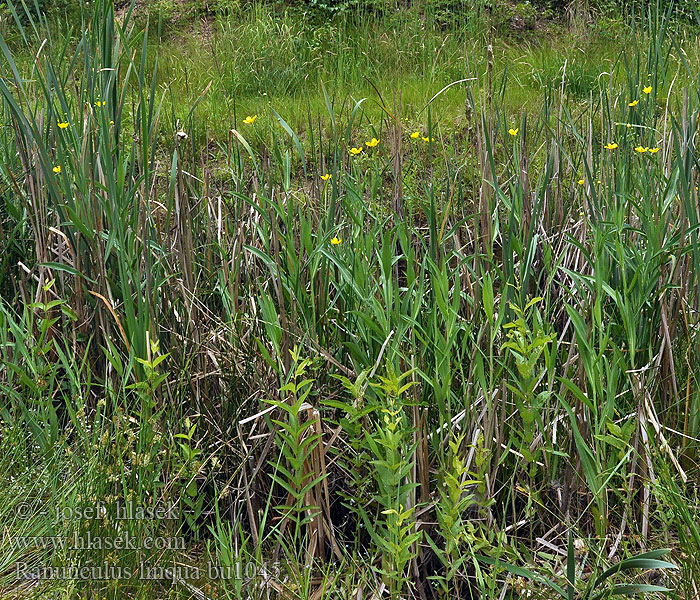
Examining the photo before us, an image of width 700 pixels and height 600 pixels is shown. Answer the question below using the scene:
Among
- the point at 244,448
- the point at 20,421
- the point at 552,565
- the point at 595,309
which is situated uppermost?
the point at 595,309

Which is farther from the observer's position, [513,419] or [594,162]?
[594,162]

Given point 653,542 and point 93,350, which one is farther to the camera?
point 93,350

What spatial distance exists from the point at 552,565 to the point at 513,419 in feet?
1.21

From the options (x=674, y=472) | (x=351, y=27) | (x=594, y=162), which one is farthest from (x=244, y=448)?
(x=351, y=27)

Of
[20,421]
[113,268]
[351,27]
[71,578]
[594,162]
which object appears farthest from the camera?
[351,27]

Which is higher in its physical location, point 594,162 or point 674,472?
point 594,162

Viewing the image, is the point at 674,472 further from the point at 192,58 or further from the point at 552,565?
the point at 192,58

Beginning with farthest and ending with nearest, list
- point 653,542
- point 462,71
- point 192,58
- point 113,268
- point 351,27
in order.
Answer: point 351,27 < point 192,58 < point 462,71 < point 113,268 < point 653,542

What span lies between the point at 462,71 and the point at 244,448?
285cm

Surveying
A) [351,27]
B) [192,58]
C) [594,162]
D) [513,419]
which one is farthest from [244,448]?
[351,27]

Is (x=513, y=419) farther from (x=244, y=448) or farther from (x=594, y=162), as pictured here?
(x=594, y=162)

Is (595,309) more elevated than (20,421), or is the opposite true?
(595,309)

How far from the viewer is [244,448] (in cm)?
189

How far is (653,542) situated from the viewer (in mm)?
1679
